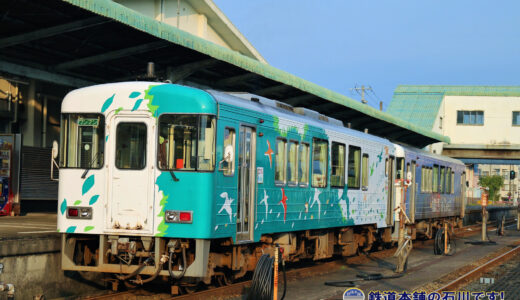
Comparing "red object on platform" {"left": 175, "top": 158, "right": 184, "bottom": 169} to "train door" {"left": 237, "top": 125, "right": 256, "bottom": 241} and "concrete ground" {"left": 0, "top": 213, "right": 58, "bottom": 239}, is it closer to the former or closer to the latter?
"train door" {"left": 237, "top": 125, "right": 256, "bottom": 241}

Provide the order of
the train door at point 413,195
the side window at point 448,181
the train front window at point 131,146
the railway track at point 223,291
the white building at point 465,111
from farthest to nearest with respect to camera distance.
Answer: the white building at point 465,111, the side window at point 448,181, the train door at point 413,195, the railway track at point 223,291, the train front window at point 131,146

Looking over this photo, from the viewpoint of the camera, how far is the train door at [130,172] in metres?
10.5

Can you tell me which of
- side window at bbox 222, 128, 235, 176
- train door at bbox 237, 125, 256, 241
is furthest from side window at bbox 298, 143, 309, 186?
side window at bbox 222, 128, 235, 176

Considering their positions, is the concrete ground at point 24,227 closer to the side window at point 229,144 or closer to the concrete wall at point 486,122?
the side window at point 229,144

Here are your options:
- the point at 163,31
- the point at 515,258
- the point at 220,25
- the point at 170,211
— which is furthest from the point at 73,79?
the point at 220,25

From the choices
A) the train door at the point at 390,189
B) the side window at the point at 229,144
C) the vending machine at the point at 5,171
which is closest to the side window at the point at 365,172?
the train door at the point at 390,189

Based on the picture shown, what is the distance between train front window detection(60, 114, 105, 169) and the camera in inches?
429

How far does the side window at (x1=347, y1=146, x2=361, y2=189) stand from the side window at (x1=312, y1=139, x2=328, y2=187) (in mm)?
1600

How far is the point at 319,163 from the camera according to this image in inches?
581

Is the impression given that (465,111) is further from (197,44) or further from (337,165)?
(197,44)

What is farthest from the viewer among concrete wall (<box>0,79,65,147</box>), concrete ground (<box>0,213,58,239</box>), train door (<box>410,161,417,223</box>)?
train door (<box>410,161,417,223</box>)

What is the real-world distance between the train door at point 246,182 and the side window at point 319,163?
2.80m

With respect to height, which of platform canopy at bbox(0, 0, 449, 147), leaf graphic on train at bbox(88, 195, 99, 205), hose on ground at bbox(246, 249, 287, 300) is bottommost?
hose on ground at bbox(246, 249, 287, 300)

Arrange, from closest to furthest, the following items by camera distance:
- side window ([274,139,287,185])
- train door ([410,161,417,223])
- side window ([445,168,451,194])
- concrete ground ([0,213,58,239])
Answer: concrete ground ([0,213,58,239])
side window ([274,139,287,185])
train door ([410,161,417,223])
side window ([445,168,451,194])
